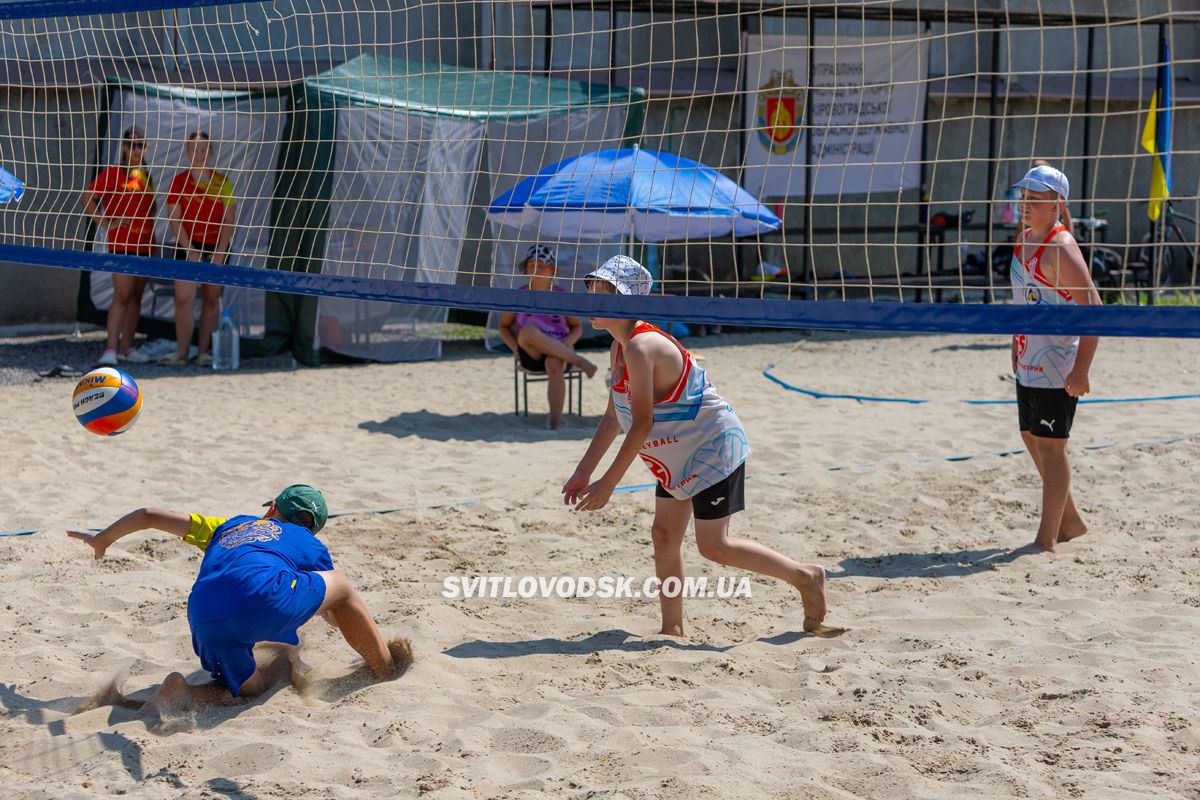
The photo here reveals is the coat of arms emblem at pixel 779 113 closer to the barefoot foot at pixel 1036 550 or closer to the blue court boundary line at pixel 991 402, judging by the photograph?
the blue court boundary line at pixel 991 402

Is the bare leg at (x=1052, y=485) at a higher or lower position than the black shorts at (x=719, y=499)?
lower

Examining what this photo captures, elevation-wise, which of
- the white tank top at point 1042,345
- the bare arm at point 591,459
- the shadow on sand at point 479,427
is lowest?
the shadow on sand at point 479,427

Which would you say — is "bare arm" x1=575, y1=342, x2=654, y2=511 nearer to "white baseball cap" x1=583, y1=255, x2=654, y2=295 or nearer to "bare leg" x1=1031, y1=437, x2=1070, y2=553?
"white baseball cap" x1=583, y1=255, x2=654, y2=295

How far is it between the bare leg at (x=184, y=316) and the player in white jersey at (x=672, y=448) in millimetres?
6540

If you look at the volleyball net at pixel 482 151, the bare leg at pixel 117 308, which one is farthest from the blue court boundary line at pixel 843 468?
the bare leg at pixel 117 308

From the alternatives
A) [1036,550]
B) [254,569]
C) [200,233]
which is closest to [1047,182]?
[1036,550]

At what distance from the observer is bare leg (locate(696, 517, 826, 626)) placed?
3.83 meters

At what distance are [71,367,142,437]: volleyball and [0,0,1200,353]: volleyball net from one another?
40cm

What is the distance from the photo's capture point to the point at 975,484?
5898 millimetres

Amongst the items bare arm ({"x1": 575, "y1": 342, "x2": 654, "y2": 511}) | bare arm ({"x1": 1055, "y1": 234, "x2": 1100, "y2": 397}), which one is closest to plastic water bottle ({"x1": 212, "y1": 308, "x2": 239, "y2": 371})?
bare arm ({"x1": 575, "y1": 342, "x2": 654, "y2": 511})

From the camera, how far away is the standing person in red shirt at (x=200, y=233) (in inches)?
356

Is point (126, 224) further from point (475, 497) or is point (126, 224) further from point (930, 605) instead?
point (930, 605)

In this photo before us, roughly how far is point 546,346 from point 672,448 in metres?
3.71

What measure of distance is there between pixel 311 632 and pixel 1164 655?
264cm
